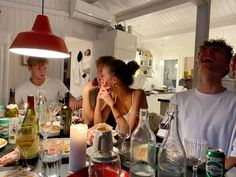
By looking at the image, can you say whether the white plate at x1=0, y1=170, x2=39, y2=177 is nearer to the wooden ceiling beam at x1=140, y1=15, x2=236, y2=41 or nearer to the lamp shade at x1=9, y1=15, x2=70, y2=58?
the lamp shade at x1=9, y1=15, x2=70, y2=58

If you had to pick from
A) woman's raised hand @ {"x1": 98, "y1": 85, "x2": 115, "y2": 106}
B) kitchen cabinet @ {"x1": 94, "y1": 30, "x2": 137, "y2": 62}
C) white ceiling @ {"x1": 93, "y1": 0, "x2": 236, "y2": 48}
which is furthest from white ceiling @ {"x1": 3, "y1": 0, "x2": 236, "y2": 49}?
woman's raised hand @ {"x1": 98, "y1": 85, "x2": 115, "y2": 106}

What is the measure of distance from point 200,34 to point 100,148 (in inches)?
110

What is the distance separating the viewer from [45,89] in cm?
255

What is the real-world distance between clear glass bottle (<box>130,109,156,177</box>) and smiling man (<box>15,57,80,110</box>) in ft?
5.06

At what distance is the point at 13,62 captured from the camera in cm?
297

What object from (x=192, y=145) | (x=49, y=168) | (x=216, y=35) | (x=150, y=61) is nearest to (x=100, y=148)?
(x=49, y=168)

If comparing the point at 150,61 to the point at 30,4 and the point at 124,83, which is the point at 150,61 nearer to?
the point at 30,4

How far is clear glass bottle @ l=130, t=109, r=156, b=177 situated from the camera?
34.4 inches

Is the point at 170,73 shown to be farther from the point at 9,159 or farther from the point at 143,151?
the point at 9,159

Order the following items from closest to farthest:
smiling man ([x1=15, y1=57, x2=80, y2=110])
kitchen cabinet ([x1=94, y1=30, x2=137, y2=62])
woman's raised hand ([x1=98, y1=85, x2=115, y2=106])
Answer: woman's raised hand ([x1=98, y1=85, x2=115, y2=106]), smiling man ([x1=15, y1=57, x2=80, y2=110]), kitchen cabinet ([x1=94, y1=30, x2=137, y2=62])

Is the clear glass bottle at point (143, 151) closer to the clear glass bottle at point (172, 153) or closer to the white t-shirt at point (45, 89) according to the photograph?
the clear glass bottle at point (172, 153)

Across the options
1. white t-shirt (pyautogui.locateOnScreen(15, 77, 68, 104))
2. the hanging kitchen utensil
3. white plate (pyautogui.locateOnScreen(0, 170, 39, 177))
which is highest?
the hanging kitchen utensil

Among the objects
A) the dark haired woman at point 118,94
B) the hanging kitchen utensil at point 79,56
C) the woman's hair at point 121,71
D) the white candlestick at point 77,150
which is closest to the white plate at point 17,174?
the white candlestick at point 77,150

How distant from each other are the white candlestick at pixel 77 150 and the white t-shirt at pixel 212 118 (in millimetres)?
904
